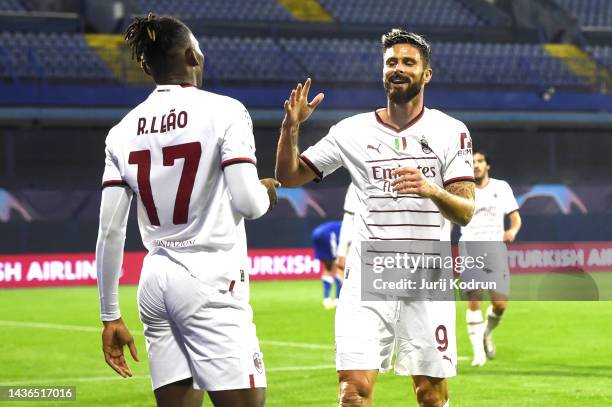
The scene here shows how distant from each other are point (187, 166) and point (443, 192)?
1.56 metres

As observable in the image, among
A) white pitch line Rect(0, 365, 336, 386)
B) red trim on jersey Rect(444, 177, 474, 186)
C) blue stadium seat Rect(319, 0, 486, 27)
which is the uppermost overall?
blue stadium seat Rect(319, 0, 486, 27)

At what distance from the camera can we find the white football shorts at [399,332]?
581cm

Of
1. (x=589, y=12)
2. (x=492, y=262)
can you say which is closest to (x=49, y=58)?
(x=589, y=12)

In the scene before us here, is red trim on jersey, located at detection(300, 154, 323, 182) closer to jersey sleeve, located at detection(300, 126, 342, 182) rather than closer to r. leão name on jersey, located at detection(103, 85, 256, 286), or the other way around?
jersey sleeve, located at detection(300, 126, 342, 182)

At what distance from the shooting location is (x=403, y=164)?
19.3 feet

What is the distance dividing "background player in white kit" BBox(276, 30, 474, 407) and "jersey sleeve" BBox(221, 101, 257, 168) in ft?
4.54

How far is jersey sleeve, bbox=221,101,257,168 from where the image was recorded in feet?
14.0

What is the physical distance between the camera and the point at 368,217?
5902 millimetres

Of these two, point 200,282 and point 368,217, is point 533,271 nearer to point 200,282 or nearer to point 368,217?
point 368,217

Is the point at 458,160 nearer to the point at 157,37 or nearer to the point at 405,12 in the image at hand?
the point at 157,37

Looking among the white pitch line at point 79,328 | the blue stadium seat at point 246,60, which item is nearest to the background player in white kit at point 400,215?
the white pitch line at point 79,328

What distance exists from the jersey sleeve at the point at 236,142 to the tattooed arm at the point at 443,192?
1.13 metres

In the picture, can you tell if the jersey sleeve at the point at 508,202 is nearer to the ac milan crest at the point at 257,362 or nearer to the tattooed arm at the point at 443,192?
the tattooed arm at the point at 443,192

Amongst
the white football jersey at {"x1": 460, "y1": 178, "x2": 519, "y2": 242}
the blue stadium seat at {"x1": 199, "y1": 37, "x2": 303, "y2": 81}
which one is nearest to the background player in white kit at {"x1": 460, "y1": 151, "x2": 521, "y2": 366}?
the white football jersey at {"x1": 460, "y1": 178, "x2": 519, "y2": 242}
